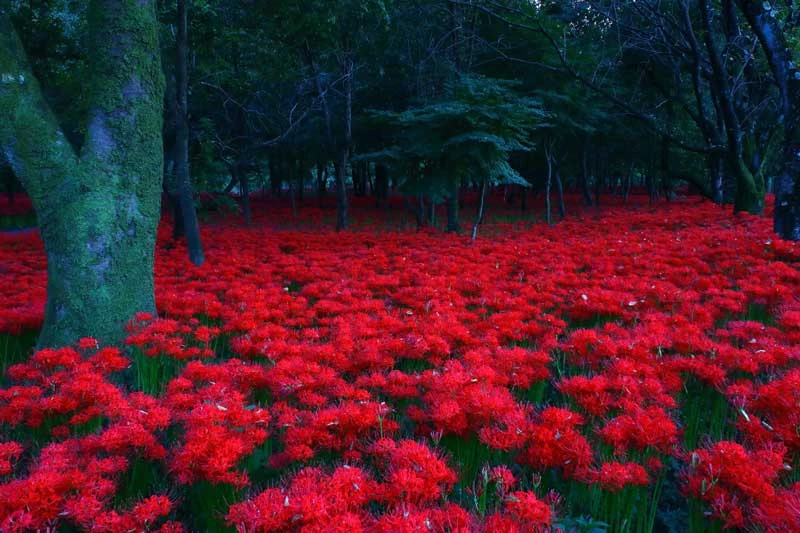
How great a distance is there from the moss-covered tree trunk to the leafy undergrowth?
22.1 inches

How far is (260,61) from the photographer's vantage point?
12680 millimetres

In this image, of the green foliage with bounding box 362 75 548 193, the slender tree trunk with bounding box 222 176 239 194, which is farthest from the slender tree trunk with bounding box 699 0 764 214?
the slender tree trunk with bounding box 222 176 239 194

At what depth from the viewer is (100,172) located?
16.6 feet

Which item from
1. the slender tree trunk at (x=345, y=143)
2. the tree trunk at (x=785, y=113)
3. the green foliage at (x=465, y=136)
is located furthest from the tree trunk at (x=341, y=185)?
the tree trunk at (x=785, y=113)

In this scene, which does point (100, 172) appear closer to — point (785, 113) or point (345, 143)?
point (345, 143)

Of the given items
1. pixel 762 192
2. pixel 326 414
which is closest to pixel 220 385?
pixel 326 414

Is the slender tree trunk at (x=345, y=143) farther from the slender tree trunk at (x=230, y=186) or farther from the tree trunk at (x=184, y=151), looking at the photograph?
the tree trunk at (x=184, y=151)

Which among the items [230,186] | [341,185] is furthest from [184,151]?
[341,185]

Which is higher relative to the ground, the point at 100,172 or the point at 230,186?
the point at 230,186

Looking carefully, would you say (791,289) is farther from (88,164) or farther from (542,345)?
(88,164)

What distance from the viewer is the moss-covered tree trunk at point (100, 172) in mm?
4766

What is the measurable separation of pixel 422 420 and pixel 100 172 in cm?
413

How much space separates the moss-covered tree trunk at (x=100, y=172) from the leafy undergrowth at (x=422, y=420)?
1.84ft

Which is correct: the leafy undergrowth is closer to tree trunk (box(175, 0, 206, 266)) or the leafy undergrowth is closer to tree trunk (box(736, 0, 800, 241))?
tree trunk (box(736, 0, 800, 241))
